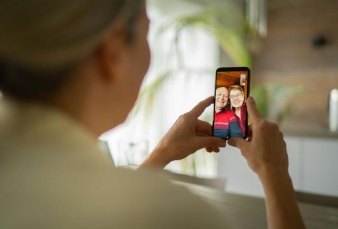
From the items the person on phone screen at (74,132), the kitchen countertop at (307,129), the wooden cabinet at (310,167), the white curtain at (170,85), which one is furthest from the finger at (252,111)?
the kitchen countertop at (307,129)

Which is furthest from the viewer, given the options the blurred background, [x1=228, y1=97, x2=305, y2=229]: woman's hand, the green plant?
the blurred background

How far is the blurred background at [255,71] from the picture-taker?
80.1 inches

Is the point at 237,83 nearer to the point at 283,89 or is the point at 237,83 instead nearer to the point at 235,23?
the point at 235,23

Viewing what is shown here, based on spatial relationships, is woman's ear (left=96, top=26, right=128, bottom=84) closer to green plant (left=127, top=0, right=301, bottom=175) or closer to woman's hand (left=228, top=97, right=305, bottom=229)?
woman's hand (left=228, top=97, right=305, bottom=229)

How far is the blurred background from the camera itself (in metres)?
2.04

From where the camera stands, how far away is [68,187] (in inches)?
13.9

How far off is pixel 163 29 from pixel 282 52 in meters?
1.12

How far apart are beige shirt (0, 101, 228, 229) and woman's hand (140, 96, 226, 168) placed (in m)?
0.39

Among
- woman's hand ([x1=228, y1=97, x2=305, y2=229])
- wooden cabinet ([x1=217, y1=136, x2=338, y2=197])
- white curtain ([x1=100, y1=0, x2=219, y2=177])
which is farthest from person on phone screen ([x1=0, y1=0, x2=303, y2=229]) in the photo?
wooden cabinet ([x1=217, y1=136, x2=338, y2=197])

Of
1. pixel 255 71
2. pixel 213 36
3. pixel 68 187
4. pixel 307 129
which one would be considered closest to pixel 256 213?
pixel 68 187

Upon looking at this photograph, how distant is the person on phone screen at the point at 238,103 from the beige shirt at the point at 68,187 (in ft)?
1.23

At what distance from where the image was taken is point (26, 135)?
36 cm

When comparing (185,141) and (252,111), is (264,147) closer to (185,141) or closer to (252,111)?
(252,111)

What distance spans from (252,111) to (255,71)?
228 cm
